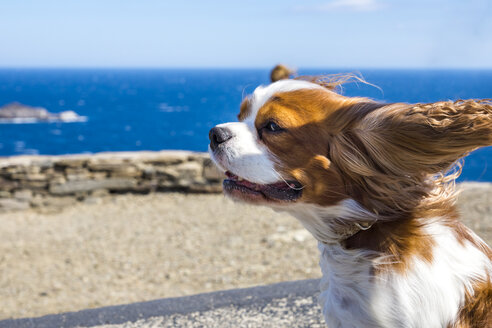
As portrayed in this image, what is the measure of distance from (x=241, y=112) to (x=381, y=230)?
0.80 meters

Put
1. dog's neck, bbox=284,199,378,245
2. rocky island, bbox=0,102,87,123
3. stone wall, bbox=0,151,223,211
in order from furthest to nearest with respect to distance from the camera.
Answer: rocky island, bbox=0,102,87,123, stone wall, bbox=0,151,223,211, dog's neck, bbox=284,199,378,245

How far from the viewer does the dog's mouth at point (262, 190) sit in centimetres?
207

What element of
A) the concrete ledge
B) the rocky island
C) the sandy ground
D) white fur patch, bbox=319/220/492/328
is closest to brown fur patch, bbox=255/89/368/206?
white fur patch, bbox=319/220/492/328

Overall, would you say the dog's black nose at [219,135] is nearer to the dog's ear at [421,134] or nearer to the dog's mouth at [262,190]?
the dog's mouth at [262,190]

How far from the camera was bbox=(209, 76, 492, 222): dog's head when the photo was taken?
74.2 inches

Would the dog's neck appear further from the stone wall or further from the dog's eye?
the stone wall

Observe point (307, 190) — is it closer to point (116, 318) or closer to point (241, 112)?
point (241, 112)

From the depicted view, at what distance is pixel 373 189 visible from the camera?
6.50 ft

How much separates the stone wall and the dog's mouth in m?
6.55

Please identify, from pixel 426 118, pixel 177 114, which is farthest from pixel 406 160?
pixel 177 114

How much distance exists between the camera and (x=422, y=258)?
1890 millimetres

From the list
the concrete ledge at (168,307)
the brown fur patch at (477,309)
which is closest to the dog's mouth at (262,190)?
the brown fur patch at (477,309)

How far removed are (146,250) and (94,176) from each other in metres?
2.32

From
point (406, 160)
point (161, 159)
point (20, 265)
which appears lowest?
point (20, 265)
